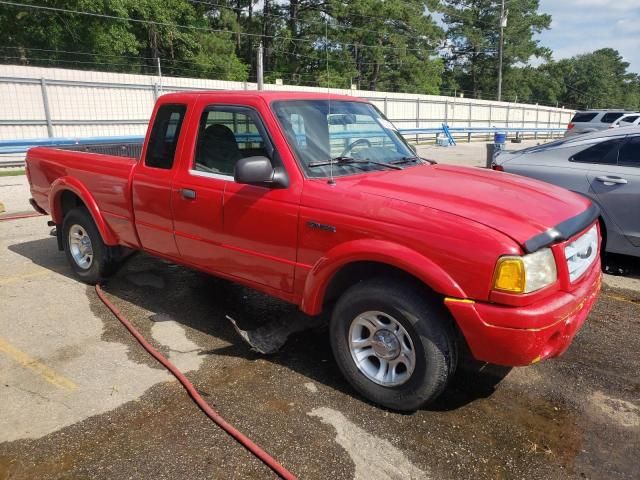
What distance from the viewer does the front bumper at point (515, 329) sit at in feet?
9.05

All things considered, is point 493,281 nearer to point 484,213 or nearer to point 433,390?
point 484,213

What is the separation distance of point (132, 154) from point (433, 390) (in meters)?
4.66

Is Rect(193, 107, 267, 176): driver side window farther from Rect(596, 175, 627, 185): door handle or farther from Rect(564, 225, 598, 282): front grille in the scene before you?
Rect(596, 175, 627, 185): door handle

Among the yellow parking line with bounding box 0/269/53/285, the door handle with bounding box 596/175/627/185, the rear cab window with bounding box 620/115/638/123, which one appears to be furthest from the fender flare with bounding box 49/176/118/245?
the rear cab window with bounding box 620/115/638/123

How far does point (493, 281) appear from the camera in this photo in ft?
A: 8.98

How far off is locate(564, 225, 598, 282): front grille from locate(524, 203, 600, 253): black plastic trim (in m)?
0.07

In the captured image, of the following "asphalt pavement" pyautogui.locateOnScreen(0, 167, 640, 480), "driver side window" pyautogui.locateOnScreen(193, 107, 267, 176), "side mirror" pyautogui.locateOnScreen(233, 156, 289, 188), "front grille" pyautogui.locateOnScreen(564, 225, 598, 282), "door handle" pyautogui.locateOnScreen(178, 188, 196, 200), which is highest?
"driver side window" pyautogui.locateOnScreen(193, 107, 267, 176)

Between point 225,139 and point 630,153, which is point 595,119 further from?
point 225,139

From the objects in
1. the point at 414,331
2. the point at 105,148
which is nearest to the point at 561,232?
the point at 414,331

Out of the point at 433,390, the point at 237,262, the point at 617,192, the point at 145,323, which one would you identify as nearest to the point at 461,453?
the point at 433,390

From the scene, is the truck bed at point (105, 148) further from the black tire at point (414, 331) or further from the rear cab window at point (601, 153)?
the rear cab window at point (601, 153)

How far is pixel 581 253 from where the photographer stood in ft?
10.8

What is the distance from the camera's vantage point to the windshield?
361 cm

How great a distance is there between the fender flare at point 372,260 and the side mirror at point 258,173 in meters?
0.61
